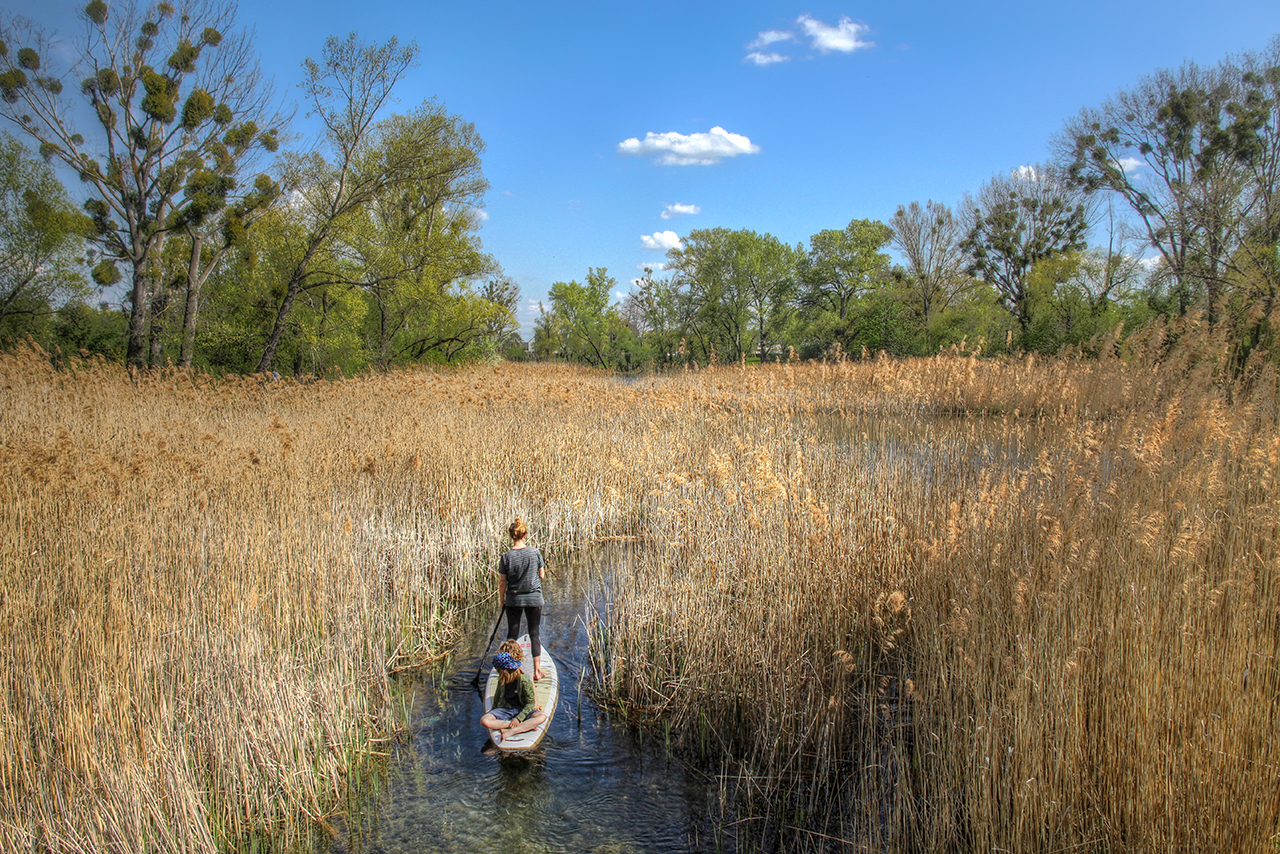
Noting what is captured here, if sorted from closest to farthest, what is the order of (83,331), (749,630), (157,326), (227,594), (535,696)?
(749,630)
(535,696)
(227,594)
(157,326)
(83,331)

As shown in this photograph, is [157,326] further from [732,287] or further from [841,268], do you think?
[841,268]

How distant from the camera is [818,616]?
421cm

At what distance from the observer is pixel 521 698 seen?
403 cm

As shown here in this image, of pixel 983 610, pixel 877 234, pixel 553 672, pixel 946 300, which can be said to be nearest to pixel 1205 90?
pixel 946 300

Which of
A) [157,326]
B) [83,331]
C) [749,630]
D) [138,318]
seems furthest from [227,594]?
[83,331]

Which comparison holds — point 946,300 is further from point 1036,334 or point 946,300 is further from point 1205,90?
point 1205,90

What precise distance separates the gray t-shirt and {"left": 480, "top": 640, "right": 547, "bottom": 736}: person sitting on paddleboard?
46 centimetres

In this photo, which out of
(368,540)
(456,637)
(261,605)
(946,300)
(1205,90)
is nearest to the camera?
(261,605)

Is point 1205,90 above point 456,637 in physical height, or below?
above

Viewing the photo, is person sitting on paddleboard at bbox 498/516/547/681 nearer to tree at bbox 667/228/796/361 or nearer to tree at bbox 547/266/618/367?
tree at bbox 667/228/796/361

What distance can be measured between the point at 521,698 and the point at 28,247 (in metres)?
31.4

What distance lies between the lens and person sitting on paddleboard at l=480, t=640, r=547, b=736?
12.8 ft

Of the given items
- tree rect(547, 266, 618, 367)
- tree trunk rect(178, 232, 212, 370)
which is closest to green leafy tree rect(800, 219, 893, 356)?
tree rect(547, 266, 618, 367)

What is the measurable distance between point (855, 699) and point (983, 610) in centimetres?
102
